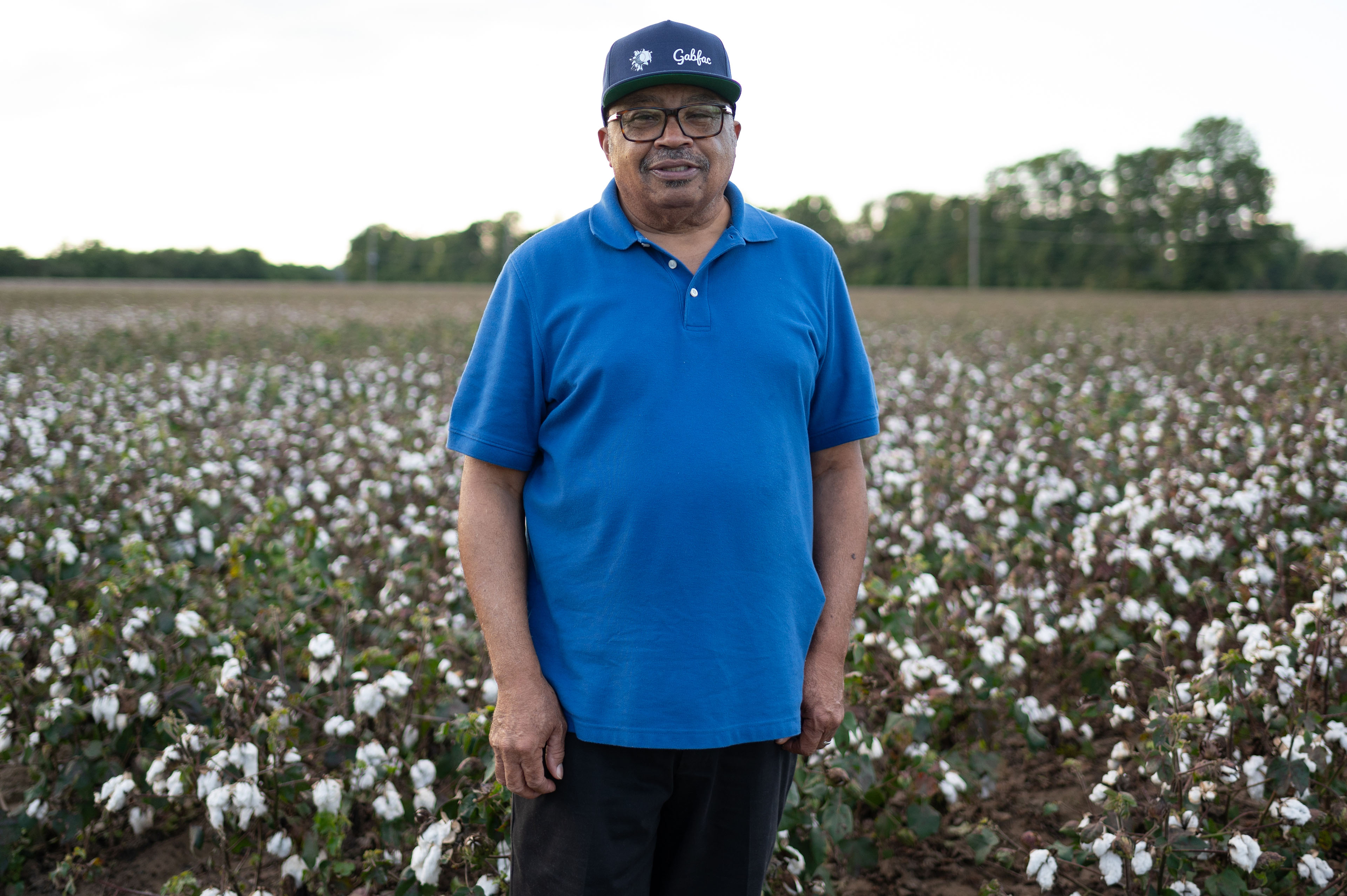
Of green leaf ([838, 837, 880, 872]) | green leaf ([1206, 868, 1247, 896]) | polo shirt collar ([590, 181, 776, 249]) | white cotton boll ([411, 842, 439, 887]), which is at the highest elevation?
polo shirt collar ([590, 181, 776, 249])

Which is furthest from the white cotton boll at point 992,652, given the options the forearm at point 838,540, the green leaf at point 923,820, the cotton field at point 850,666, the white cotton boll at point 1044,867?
the forearm at point 838,540

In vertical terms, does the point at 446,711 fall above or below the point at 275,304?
below

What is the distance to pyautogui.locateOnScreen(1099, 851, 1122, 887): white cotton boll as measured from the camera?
7.83 feet

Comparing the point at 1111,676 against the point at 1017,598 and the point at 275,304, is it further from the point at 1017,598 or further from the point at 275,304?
the point at 275,304

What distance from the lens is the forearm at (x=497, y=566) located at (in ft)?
5.72

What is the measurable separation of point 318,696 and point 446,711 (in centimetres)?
56

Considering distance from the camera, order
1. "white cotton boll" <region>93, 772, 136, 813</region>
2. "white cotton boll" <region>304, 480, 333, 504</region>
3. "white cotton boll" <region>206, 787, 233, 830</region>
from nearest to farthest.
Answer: "white cotton boll" <region>206, 787, 233, 830</region> < "white cotton boll" <region>93, 772, 136, 813</region> < "white cotton boll" <region>304, 480, 333, 504</region>

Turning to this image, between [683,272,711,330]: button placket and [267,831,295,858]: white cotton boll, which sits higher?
[683,272,711,330]: button placket

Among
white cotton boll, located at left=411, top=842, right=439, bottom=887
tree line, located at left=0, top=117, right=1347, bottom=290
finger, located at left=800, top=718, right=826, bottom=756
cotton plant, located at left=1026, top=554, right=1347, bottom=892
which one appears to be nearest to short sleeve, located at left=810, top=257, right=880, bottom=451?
finger, located at left=800, top=718, right=826, bottom=756

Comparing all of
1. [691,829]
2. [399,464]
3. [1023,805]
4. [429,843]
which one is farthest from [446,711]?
[399,464]

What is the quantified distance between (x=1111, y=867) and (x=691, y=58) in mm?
2260

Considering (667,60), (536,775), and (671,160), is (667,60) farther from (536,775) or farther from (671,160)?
(536,775)

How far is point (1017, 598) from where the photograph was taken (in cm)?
423

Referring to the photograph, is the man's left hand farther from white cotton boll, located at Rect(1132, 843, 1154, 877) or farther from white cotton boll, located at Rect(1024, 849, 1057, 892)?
white cotton boll, located at Rect(1132, 843, 1154, 877)
